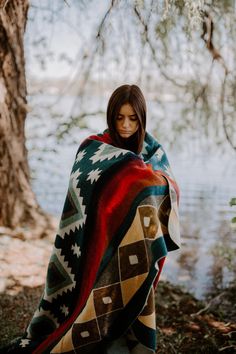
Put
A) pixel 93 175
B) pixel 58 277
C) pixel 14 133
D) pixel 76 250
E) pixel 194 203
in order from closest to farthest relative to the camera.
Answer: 1. pixel 93 175
2. pixel 76 250
3. pixel 58 277
4. pixel 14 133
5. pixel 194 203

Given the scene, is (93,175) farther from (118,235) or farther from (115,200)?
(118,235)

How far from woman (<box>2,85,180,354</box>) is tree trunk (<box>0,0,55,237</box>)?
222 cm

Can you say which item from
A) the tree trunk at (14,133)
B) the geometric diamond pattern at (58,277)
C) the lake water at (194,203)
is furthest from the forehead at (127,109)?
the tree trunk at (14,133)

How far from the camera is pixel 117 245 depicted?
2.00 meters

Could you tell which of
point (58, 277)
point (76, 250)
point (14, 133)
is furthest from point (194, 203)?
point (76, 250)

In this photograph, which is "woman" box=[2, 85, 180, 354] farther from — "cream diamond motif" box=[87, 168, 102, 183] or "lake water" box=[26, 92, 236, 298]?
"lake water" box=[26, 92, 236, 298]

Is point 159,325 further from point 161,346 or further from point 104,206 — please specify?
point 104,206

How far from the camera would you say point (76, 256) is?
2.21m

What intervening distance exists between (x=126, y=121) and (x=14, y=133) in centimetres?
258

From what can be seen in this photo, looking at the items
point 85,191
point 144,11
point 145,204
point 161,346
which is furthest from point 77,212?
point 144,11

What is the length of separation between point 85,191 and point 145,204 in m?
0.34

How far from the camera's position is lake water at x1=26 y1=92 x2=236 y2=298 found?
17.5 feet

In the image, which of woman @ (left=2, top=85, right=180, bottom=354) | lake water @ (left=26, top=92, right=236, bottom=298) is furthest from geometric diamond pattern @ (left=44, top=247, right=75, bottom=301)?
lake water @ (left=26, top=92, right=236, bottom=298)

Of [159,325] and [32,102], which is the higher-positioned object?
[32,102]
